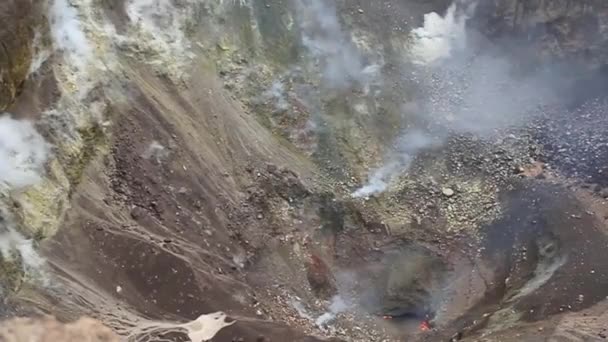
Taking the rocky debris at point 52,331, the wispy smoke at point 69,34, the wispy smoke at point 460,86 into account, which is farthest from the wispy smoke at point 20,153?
the wispy smoke at point 460,86

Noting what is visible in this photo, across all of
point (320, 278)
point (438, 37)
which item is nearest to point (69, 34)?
point (320, 278)

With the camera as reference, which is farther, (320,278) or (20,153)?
(320,278)

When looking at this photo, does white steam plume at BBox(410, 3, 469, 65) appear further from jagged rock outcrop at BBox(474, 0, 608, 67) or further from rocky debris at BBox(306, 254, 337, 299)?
rocky debris at BBox(306, 254, 337, 299)

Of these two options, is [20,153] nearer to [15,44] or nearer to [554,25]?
[15,44]

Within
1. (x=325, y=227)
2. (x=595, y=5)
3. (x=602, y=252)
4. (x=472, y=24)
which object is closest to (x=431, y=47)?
(x=472, y=24)

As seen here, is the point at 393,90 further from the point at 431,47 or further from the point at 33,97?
Answer: the point at 33,97

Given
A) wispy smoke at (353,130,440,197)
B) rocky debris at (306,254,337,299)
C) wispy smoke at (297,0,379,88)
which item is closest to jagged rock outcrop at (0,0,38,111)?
wispy smoke at (297,0,379,88)
